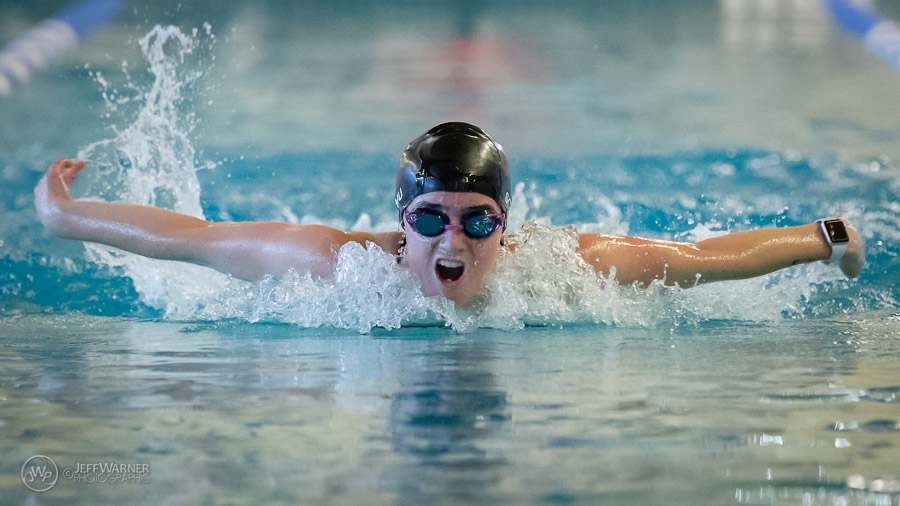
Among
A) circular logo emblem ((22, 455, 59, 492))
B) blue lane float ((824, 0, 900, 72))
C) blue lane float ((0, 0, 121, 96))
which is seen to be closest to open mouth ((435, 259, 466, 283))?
circular logo emblem ((22, 455, 59, 492))

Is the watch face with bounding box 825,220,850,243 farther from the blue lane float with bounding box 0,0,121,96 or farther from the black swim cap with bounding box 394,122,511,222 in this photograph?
the blue lane float with bounding box 0,0,121,96

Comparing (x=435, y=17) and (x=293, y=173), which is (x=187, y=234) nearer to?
(x=293, y=173)

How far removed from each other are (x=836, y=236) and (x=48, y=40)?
692 cm

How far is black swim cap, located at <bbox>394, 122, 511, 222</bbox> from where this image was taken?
2.89 m

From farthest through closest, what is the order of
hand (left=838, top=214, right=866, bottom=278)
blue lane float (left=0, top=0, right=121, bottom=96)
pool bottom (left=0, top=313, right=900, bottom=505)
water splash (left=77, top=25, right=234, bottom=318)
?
blue lane float (left=0, top=0, right=121, bottom=96) → water splash (left=77, top=25, right=234, bottom=318) → hand (left=838, top=214, right=866, bottom=278) → pool bottom (left=0, top=313, right=900, bottom=505)

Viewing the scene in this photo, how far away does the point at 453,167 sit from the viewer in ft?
9.49

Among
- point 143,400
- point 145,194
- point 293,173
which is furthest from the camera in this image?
point 293,173

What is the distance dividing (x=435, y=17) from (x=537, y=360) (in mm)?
7284

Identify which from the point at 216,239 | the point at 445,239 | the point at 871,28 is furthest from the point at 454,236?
the point at 871,28

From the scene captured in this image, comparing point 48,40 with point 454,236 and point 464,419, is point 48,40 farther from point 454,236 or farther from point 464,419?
point 464,419

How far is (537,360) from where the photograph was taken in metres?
2.23

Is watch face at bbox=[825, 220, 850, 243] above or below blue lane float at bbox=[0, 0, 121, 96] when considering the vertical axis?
below

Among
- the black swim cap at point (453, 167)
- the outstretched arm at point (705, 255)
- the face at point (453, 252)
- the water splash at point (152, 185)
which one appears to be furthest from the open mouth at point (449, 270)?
the water splash at point (152, 185)

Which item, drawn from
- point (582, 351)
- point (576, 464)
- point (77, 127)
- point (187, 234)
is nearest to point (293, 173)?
point (77, 127)
